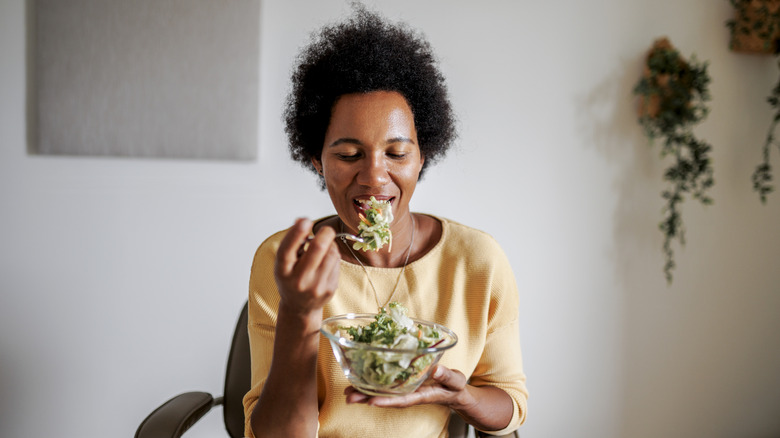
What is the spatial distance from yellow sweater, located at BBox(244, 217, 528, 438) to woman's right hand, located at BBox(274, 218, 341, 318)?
16.2 inches

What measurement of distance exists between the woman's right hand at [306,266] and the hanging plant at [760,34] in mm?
2114

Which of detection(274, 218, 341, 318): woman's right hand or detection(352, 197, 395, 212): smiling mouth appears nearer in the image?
detection(274, 218, 341, 318): woman's right hand

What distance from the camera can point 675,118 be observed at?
2168 millimetres

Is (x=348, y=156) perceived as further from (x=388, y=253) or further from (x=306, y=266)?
(x=306, y=266)

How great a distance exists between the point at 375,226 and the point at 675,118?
1.59m

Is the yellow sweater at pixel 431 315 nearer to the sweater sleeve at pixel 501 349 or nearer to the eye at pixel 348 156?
the sweater sleeve at pixel 501 349

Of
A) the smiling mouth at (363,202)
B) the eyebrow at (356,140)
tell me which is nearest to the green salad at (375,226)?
the smiling mouth at (363,202)

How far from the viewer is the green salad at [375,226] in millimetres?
1090

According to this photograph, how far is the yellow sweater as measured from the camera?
4.07ft

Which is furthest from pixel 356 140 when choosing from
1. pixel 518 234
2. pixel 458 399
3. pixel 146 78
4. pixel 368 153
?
pixel 518 234

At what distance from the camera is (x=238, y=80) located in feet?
6.11

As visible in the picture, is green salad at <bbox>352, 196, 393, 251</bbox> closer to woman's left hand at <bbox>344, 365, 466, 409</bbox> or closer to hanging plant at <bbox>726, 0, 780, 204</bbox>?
woman's left hand at <bbox>344, 365, 466, 409</bbox>

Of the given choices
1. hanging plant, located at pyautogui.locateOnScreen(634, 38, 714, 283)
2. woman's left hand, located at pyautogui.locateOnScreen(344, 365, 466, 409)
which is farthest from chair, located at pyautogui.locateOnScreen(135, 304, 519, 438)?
hanging plant, located at pyautogui.locateOnScreen(634, 38, 714, 283)

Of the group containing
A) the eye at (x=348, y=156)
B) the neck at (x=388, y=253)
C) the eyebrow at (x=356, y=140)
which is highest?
the eyebrow at (x=356, y=140)
